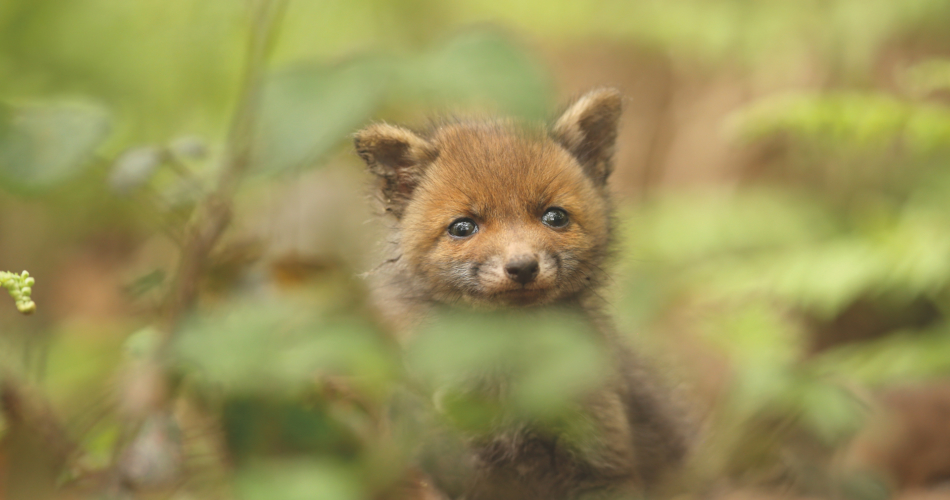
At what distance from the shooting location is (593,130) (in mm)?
4379

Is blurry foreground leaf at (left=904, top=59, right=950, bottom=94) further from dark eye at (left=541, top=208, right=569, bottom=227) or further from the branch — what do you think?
the branch

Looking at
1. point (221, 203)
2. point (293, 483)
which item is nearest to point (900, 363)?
point (293, 483)

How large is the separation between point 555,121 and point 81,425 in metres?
2.54

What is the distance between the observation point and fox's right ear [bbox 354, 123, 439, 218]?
4039mm

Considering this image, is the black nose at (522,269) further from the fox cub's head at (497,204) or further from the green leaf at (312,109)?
the green leaf at (312,109)

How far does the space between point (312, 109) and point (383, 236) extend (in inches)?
64.1

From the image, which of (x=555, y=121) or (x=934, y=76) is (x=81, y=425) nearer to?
(x=555, y=121)

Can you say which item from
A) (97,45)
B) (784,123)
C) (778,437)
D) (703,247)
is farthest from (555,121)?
(97,45)

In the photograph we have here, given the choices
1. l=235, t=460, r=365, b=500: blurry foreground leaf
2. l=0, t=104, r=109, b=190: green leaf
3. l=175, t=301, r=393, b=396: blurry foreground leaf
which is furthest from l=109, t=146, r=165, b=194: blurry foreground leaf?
l=235, t=460, r=365, b=500: blurry foreground leaf

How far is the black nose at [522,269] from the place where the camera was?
11.2 ft

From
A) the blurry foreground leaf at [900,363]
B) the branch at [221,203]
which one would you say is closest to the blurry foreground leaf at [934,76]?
the blurry foreground leaf at [900,363]

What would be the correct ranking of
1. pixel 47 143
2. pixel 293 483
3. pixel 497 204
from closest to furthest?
1. pixel 293 483
2. pixel 47 143
3. pixel 497 204

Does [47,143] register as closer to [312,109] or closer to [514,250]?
[312,109]

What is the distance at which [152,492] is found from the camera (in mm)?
3133
